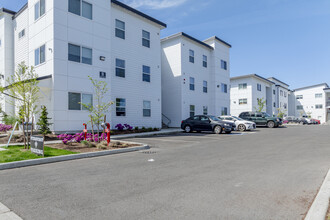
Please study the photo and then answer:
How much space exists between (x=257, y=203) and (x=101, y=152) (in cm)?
661

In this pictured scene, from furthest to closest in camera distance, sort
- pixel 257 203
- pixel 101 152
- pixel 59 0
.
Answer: pixel 59 0 < pixel 101 152 < pixel 257 203

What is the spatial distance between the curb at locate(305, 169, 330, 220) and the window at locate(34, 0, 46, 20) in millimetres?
17214

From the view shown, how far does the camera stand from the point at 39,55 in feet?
51.6

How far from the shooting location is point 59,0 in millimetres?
14562

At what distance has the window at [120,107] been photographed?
18020 mm

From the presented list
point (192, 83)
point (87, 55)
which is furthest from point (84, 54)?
point (192, 83)

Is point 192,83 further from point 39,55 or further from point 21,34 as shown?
point 21,34

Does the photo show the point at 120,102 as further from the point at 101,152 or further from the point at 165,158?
the point at 165,158

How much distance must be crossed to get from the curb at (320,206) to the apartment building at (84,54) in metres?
13.7

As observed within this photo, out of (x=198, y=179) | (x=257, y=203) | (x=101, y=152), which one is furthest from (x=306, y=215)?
(x=101, y=152)

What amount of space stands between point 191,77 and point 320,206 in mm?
22367

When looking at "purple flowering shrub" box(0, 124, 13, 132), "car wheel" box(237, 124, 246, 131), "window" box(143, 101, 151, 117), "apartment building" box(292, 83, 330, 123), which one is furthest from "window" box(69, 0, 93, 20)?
"apartment building" box(292, 83, 330, 123)

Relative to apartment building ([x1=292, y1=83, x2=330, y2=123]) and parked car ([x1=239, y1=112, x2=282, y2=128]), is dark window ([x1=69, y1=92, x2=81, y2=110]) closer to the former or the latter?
parked car ([x1=239, y1=112, x2=282, y2=128])

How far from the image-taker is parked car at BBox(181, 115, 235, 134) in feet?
60.5
